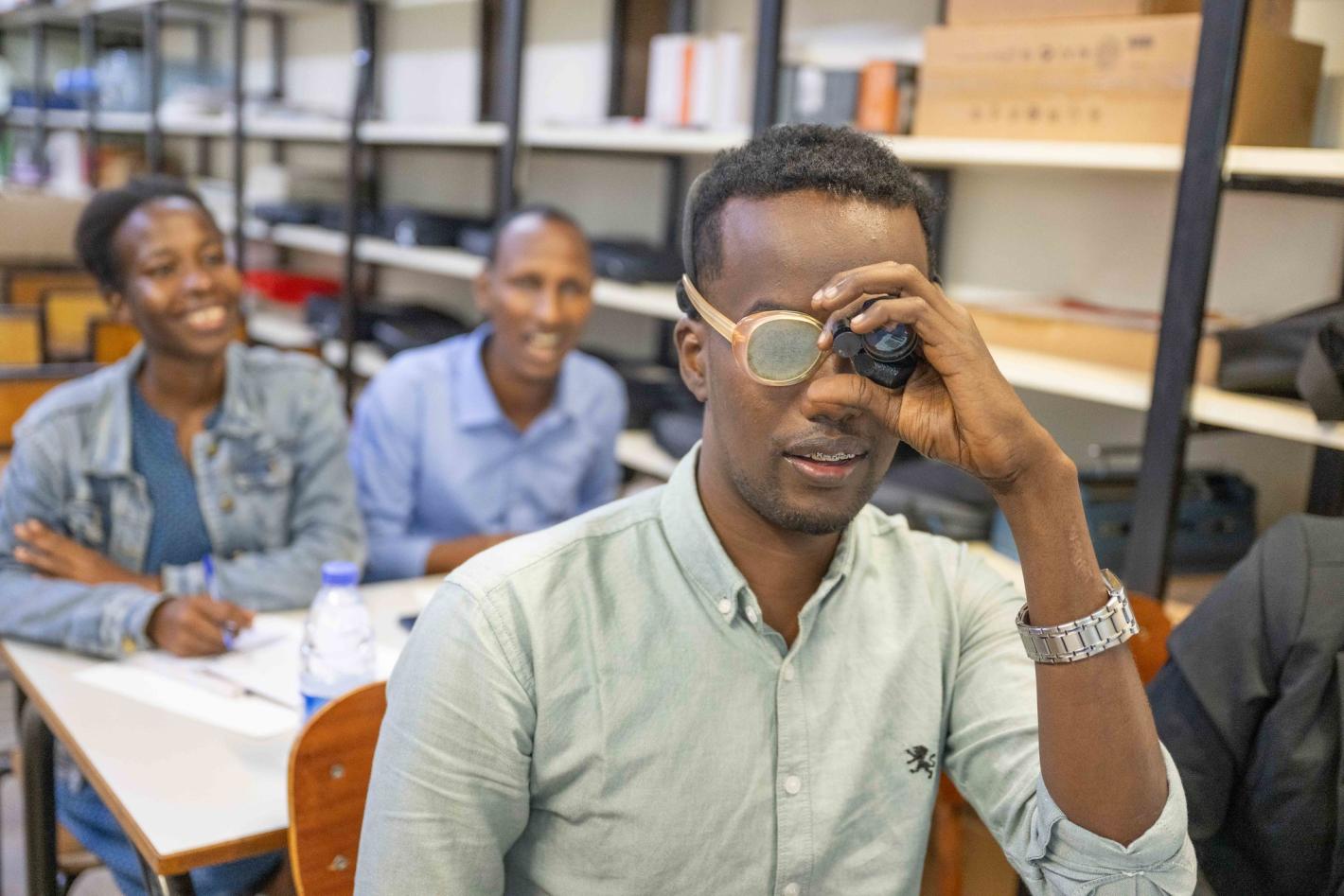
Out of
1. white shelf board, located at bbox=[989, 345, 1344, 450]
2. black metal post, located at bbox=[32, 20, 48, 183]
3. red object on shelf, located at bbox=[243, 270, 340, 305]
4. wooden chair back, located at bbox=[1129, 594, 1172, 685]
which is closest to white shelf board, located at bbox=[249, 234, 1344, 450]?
white shelf board, located at bbox=[989, 345, 1344, 450]

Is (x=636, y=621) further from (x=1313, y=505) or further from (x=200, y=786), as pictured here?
(x=1313, y=505)

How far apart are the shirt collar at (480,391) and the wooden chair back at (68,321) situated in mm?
1607

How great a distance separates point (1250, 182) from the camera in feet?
6.40

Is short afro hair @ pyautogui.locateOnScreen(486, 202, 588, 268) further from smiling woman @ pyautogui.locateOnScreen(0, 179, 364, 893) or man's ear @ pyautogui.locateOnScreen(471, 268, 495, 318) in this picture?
smiling woman @ pyautogui.locateOnScreen(0, 179, 364, 893)

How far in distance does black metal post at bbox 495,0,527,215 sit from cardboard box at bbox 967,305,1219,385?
1550 mm

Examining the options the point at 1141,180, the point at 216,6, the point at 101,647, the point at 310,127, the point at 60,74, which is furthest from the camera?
the point at 60,74

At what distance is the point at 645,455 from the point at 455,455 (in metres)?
0.71

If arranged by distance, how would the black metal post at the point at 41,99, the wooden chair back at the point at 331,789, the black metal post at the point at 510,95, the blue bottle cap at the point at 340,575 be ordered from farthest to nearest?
1. the black metal post at the point at 41,99
2. the black metal post at the point at 510,95
3. the blue bottle cap at the point at 340,575
4. the wooden chair back at the point at 331,789

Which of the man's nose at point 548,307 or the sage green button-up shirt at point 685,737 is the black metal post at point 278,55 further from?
the sage green button-up shirt at point 685,737

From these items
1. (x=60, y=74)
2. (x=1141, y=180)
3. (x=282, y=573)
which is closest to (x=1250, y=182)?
(x=1141, y=180)

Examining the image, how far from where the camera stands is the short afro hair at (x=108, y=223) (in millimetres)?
2137

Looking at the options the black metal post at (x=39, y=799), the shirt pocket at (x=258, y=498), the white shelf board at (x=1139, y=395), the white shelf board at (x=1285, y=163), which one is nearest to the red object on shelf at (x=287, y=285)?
the white shelf board at (x=1139, y=395)

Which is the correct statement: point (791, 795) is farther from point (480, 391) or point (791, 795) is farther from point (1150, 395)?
point (480, 391)

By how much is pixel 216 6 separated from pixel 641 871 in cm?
567
